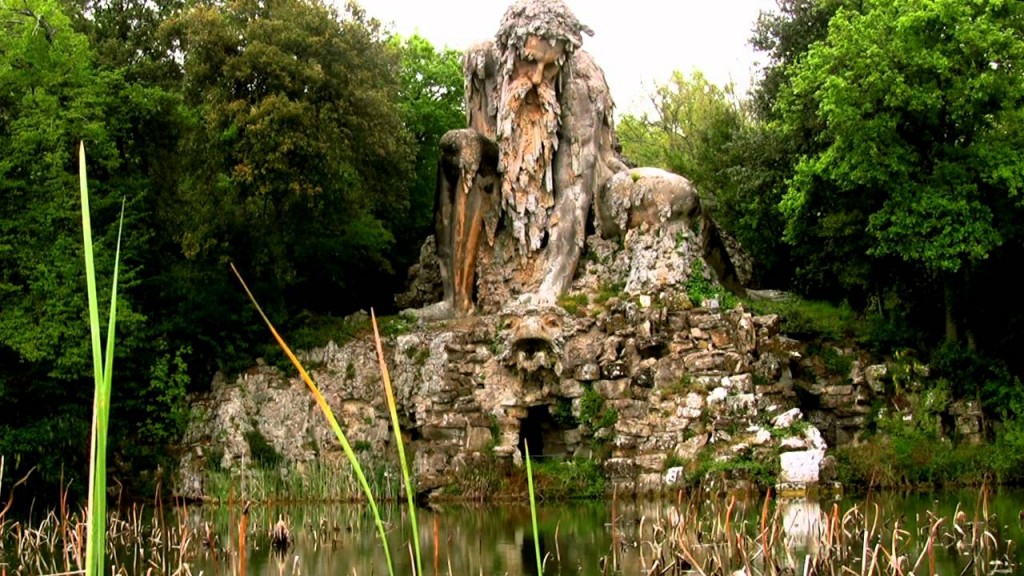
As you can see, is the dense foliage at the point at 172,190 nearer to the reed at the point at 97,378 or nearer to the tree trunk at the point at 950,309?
the tree trunk at the point at 950,309

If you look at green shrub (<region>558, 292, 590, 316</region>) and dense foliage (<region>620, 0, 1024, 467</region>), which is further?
green shrub (<region>558, 292, 590, 316</region>)

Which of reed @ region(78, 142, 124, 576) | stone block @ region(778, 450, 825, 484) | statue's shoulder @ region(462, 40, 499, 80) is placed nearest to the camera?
reed @ region(78, 142, 124, 576)

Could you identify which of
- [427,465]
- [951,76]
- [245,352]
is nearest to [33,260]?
[245,352]

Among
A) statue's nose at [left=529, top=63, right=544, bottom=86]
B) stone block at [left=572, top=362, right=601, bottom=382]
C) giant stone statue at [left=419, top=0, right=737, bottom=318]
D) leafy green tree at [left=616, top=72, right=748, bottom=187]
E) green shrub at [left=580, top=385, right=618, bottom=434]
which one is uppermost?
leafy green tree at [left=616, top=72, right=748, bottom=187]

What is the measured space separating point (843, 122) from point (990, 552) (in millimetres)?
12507

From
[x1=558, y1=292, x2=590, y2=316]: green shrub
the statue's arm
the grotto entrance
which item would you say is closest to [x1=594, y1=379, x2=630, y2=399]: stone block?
the grotto entrance

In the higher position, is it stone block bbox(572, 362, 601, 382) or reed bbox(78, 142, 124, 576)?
stone block bbox(572, 362, 601, 382)

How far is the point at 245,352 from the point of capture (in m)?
26.1

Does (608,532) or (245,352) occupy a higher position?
(245,352)

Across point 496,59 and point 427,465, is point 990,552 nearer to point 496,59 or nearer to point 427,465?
point 427,465

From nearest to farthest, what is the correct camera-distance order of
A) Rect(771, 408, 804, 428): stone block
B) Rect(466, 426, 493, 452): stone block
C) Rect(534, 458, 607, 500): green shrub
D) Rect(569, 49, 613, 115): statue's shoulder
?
1. Rect(771, 408, 804, 428): stone block
2. Rect(534, 458, 607, 500): green shrub
3. Rect(466, 426, 493, 452): stone block
4. Rect(569, 49, 613, 115): statue's shoulder

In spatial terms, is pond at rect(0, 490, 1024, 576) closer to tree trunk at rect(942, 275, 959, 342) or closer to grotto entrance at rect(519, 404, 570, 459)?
grotto entrance at rect(519, 404, 570, 459)

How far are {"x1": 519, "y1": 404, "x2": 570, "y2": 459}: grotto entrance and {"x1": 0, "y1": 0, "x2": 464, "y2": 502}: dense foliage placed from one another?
528 cm

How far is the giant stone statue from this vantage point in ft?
80.5
